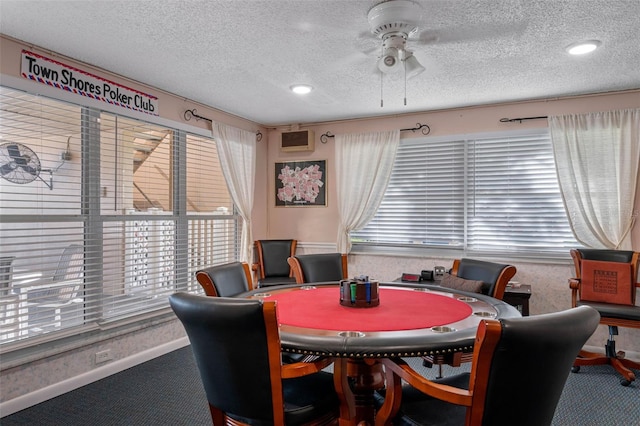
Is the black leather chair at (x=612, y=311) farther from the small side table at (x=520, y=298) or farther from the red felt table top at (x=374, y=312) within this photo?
the red felt table top at (x=374, y=312)

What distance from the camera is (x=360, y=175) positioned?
15.4 feet

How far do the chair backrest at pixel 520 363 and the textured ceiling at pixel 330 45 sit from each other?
1701mm

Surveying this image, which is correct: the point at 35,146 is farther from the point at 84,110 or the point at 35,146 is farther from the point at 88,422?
the point at 88,422

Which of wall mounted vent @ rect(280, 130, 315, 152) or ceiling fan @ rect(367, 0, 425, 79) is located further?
wall mounted vent @ rect(280, 130, 315, 152)

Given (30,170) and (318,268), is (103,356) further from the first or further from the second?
(318,268)

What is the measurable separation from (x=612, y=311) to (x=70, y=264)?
4156 mm

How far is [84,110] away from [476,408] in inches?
129

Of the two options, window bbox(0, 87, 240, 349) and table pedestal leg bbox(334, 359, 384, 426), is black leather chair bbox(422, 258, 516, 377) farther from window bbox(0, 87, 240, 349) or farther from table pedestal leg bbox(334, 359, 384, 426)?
window bbox(0, 87, 240, 349)

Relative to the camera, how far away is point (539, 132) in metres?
3.97

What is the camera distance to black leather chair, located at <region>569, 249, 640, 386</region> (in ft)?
10.1

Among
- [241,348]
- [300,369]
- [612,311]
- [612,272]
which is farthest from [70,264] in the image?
[612,272]

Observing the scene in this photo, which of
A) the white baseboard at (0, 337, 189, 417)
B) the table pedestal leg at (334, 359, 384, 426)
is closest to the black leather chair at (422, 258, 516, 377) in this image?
the table pedestal leg at (334, 359, 384, 426)

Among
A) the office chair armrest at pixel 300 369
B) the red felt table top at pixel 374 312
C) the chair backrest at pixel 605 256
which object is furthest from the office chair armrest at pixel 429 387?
the chair backrest at pixel 605 256

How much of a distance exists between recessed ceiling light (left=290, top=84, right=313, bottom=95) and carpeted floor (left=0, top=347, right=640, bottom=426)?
8.38 feet
